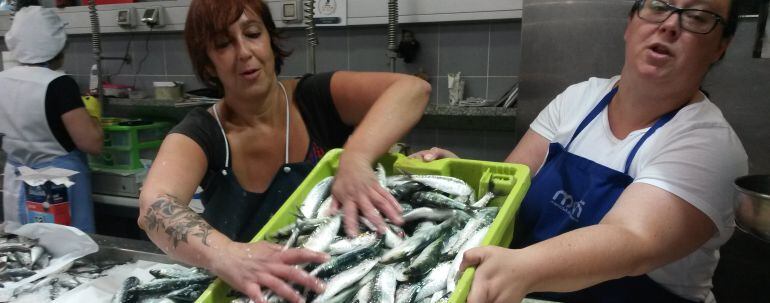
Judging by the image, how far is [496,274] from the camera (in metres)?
0.87

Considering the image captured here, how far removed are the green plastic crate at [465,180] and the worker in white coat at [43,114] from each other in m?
2.43

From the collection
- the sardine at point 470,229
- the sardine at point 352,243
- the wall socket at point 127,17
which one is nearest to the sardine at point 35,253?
the sardine at point 352,243

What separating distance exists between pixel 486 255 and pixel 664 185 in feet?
1.70

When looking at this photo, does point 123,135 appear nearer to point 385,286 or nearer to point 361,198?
point 361,198

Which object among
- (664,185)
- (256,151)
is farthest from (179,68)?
(664,185)

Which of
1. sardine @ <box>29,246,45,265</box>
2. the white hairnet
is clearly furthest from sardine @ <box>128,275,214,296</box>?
the white hairnet

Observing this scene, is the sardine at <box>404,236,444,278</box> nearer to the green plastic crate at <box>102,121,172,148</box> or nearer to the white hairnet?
Result: the green plastic crate at <box>102,121,172,148</box>

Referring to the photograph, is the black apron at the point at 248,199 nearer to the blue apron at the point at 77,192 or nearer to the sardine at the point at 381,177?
the sardine at the point at 381,177

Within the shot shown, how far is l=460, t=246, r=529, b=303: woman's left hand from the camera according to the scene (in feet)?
2.83

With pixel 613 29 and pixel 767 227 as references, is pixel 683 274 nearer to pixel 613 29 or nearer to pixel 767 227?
pixel 767 227

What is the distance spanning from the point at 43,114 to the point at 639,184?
330cm

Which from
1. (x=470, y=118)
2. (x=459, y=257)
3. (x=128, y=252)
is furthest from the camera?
(x=470, y=118)

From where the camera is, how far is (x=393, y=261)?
3.42 feet

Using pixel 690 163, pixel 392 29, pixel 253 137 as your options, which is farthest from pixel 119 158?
pixel 690 163
